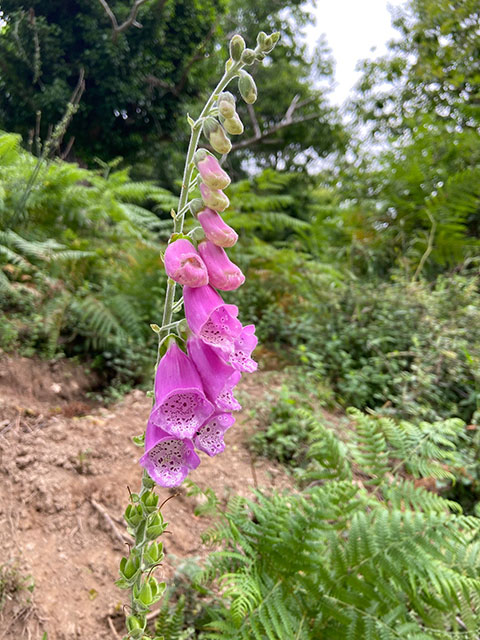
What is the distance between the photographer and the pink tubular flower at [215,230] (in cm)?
78

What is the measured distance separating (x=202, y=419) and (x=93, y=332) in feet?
9.19

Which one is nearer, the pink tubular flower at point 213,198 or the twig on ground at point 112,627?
the pink tubular flower at point 213,198

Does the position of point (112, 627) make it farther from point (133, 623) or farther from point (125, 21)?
point (125, 21)

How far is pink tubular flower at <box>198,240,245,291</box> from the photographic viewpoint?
2.64 feet

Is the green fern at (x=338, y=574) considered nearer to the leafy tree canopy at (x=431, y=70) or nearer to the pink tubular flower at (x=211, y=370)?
the pink tubular flower at (x=211, y=370)

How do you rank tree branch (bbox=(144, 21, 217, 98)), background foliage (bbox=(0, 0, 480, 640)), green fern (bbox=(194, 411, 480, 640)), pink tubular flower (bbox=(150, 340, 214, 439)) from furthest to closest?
tree branch (bbox=(144, 21, 217, 98)) < background foliage (bbox=(0, 0, 480, 640)) < green fern (bbox=(194, 411, 480, 640)) < pink tubular flower (bbox=(150, 340, 214, 439))

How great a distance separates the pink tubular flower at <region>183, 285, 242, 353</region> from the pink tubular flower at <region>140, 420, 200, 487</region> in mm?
191

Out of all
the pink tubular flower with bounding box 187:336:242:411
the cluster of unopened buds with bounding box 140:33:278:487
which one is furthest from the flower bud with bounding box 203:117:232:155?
the pink tubular flower with bounding box 187:336:242:411

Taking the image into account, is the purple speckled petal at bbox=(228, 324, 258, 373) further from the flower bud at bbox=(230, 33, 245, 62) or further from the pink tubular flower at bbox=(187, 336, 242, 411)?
the flower bud at bbox=(230, 33, 245, 62)

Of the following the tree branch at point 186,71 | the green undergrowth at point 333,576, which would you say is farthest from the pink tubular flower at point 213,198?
the tree branch at point 186,71

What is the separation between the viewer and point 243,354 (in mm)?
835

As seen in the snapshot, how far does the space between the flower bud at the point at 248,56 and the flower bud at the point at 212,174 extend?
0.64ft

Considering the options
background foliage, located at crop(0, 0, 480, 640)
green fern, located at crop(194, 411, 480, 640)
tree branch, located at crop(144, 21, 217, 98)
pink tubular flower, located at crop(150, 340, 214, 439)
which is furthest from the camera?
tree branch, located at crop(144, 21, 217, 98)

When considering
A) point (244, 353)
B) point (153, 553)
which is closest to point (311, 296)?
point (244, 353)
